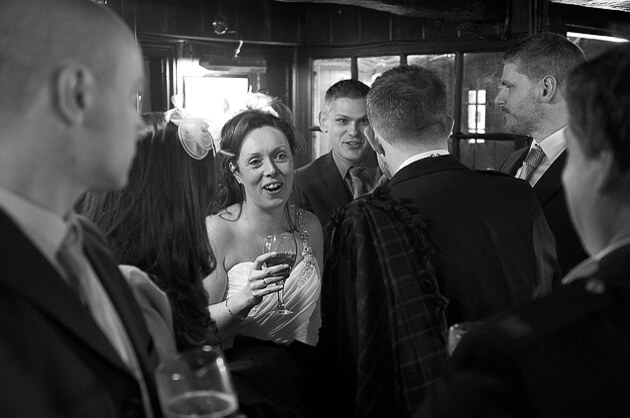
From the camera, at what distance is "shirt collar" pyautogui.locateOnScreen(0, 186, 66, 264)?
1.04 meters

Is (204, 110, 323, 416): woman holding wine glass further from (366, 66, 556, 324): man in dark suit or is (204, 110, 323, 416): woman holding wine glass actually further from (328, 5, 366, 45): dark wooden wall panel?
(328, 5, 366, 45): dark wooden wall panel

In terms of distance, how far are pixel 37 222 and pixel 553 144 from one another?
254 cm

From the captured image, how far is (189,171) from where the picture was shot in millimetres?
1843

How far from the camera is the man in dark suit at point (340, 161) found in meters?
3.86

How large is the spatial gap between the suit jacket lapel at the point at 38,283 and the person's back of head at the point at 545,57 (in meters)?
2.66

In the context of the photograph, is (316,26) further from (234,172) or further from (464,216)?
(464,216)

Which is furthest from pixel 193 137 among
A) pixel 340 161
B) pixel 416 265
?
pixel 340 161

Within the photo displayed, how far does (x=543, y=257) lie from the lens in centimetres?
225

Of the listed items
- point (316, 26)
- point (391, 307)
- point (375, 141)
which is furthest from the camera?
point (316, 26)

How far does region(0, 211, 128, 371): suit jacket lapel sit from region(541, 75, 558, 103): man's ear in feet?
8.62

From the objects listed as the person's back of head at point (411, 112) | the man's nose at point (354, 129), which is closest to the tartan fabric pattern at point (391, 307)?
the person's back of head at point (411, 112)

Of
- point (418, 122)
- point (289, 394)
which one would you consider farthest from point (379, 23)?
point (289, 394)

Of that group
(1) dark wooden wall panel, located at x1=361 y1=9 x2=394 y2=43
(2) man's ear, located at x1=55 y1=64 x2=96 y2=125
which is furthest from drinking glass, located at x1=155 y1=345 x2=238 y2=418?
(1) dark wooden wall panel, located at x1=361 y1=9 x2=394 y2=43

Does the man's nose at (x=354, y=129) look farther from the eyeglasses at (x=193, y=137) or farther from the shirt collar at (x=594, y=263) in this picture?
the shirt collar at (x=594, y=263)
